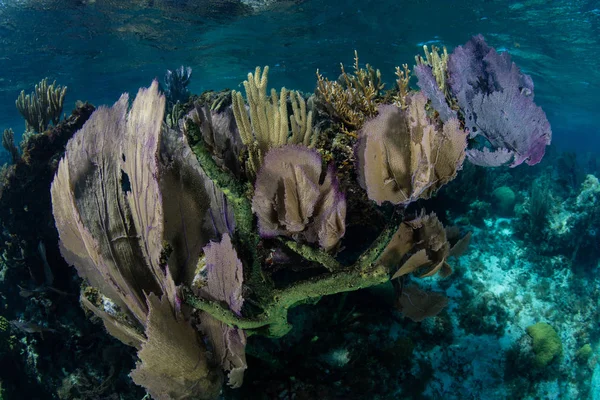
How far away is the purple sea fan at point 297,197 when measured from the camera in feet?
6.60

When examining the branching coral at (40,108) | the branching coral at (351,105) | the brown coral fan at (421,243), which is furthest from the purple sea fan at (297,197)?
the branching coral at (40,108)

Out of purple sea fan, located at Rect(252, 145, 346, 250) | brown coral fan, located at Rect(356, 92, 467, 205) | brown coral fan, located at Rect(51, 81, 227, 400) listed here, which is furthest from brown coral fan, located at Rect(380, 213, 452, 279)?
brown coral fan, located at Rect(51, 81, 227, 400)

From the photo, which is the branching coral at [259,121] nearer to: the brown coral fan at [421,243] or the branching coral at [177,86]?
the brown coral fan at [421,243]

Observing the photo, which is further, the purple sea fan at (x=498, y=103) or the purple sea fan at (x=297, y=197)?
the purple sea fan at (x=498, y=103)

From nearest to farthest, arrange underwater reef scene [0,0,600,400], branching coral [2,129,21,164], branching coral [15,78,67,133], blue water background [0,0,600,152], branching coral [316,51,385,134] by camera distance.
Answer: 1. underwater reef scene [0,0,600,400]
2. branching coral [316,51,385,134]
3. branching coral [2,129,21,164]
4. branching coral [15,78,67,133]
5. blue water background [0,0,600,152]

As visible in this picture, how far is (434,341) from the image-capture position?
15.5 feet

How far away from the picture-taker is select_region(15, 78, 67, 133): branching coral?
7.25 metres

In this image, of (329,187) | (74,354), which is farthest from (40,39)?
(329,187)

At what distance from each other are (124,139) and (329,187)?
5.07 feet

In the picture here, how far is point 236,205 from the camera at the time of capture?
7.25ft

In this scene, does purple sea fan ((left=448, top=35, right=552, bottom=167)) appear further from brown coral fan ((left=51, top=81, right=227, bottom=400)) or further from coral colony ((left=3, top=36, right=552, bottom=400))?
brown coral fan ((left=51, top=81, right=227, bottom=400))

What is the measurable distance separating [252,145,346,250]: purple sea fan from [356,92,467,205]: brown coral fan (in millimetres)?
274

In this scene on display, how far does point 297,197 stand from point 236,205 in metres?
0.44

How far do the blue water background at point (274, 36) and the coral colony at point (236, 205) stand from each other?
16.3m
